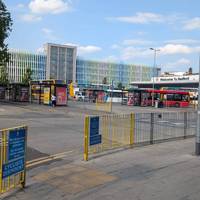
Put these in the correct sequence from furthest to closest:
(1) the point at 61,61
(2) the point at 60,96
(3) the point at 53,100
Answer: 1. (1) the point at 61,61
2. (2) the point at 60,96
3. (3) the point at 53,100

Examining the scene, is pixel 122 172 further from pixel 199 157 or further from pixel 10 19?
pixel 10 19

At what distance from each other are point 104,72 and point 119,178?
149m

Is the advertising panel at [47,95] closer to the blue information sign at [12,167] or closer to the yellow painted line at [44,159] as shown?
the yellow painted line at [44,159]

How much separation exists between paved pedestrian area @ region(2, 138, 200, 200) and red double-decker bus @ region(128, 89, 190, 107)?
1844 inches

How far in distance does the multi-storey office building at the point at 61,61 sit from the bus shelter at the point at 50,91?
104095mm

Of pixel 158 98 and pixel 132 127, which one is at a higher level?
pixel 132 127

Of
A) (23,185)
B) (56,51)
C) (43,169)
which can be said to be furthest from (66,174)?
(56,51)

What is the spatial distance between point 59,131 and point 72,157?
21.3 ft

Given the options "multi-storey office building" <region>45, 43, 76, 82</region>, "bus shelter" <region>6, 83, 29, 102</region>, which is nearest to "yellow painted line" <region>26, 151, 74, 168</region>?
"bus shelter" <region>6, 83, 29, 102</region>

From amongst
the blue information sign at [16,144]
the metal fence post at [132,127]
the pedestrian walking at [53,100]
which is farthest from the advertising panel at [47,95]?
the blue information sign at [16,144]

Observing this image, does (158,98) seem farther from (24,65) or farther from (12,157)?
(24,65)

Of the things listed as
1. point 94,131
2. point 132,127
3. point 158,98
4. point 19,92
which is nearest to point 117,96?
point 158,98

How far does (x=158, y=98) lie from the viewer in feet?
200

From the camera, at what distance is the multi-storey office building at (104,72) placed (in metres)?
156
